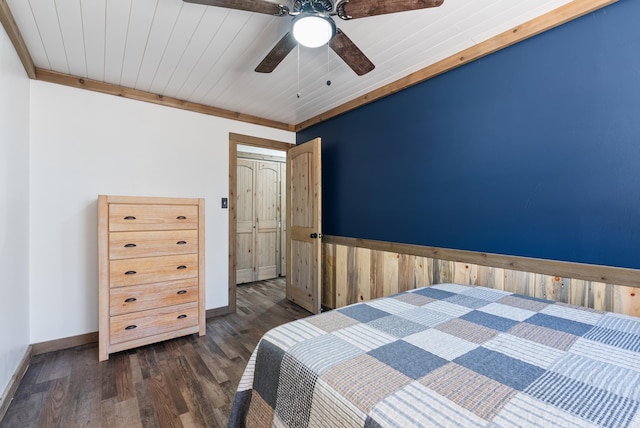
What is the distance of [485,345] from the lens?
3.37ft

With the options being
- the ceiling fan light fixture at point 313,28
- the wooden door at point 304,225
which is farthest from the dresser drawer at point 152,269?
the ceiling fan light fixture at point 313,28

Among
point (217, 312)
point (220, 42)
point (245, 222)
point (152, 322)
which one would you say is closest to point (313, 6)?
point (220, 42)

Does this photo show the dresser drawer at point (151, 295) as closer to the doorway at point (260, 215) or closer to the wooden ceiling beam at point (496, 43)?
the doorway at point (260, 215)

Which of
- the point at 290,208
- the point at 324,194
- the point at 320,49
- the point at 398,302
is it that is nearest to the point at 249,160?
the point at 290,208

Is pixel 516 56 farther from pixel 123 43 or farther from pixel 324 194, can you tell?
pixel 123 43

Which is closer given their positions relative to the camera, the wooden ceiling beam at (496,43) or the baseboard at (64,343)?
the wooden ceiling beam at (496,43)

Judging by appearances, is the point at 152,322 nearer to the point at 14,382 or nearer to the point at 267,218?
the point at 14,382

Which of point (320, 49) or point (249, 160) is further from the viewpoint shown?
point (249, 160)

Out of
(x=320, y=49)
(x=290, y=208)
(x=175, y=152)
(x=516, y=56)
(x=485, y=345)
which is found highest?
(x=320, y=49)

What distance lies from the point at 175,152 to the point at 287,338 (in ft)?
8.89

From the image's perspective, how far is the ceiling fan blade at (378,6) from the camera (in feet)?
4.43

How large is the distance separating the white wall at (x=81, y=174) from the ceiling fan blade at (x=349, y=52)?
2074 millimetres

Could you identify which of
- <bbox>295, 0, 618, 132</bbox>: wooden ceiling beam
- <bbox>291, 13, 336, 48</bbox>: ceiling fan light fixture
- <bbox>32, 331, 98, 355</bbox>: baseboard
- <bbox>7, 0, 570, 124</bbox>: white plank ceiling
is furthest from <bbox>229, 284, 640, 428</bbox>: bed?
<bbox>32, 331, 98, 355</bbox>: baseboard

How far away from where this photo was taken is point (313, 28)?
152cm
